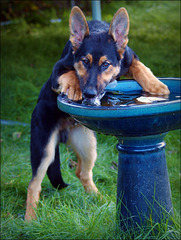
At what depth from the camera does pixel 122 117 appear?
196cm

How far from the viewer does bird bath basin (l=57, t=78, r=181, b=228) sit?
2008 mm

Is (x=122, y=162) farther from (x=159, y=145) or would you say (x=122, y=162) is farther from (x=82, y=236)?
(x=82, y=236)

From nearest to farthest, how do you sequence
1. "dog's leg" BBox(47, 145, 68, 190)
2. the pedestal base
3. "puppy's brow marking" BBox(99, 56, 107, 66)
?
the pedestal base → "puppy's brow marking" BBox(99, 56, 107, 66) → "dog's leg" BBox(47, 145, 68, 190)

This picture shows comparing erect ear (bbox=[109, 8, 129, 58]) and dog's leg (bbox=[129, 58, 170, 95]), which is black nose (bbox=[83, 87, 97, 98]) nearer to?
dog's leg (bbox=[129, 58, 170, 95])

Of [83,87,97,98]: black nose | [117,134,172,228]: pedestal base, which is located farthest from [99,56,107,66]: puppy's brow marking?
[117,134,172,228]: pedestal base

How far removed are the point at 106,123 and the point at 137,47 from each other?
5.55 meters

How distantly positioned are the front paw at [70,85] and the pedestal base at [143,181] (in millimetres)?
497

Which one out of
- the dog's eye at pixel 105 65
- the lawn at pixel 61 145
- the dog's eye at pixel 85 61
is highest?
the dog's eye at pixel 85 61

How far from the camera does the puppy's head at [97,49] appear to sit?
2596 millimetres

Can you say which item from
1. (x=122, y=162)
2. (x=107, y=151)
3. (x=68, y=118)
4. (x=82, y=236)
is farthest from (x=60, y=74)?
(x=107, y=151)

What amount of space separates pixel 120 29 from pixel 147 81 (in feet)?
1.67

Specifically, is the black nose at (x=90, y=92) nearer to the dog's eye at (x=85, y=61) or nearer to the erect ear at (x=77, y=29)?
the dog's eye at (x=85, y=61)

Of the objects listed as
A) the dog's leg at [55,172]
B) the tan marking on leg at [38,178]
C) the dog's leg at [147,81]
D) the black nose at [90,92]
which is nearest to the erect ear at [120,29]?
the dog's leg at [147,81]

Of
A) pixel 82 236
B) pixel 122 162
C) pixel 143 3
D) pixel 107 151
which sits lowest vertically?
pixel 107 151
